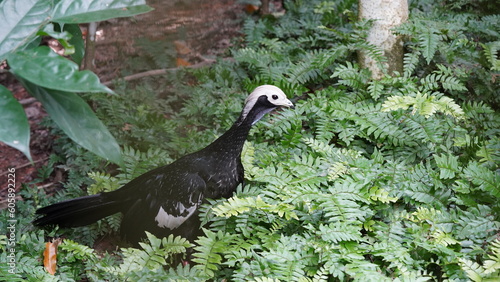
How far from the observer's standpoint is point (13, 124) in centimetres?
150

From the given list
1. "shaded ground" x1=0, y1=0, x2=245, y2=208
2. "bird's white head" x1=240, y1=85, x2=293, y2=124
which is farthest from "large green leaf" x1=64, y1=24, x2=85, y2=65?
"shaded ground" x1=0, y1=0, x2=245, y2=208

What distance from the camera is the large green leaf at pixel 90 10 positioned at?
1757 mm

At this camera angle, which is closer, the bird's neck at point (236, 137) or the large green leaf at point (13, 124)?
the large green leaf at point (13, 124)

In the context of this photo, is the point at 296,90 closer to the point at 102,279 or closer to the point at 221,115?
the point at 221,115

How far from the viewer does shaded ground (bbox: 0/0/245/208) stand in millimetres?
6898

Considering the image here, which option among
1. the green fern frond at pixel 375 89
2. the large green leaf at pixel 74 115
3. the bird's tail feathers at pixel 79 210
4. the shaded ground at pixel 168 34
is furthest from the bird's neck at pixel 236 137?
the shaded ground at pixel 168 34

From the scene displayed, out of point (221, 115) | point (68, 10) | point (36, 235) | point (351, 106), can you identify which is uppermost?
point (68, 10)

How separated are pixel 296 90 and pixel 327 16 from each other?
1816 mm

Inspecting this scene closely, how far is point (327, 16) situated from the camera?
6.47 m

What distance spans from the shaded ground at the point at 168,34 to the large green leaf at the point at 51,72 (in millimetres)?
4656

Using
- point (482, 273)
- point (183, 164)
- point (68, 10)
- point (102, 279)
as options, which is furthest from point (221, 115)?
point (68, 10)

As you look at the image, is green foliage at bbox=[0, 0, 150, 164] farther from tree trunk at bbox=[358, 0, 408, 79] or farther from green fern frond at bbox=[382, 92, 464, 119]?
tree trunk at bbox=[358, 0, 408, 79]

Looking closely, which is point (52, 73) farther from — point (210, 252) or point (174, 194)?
point (174, 194)

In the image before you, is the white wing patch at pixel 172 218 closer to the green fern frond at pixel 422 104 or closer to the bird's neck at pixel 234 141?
the bird's neck at pixel 234 141
